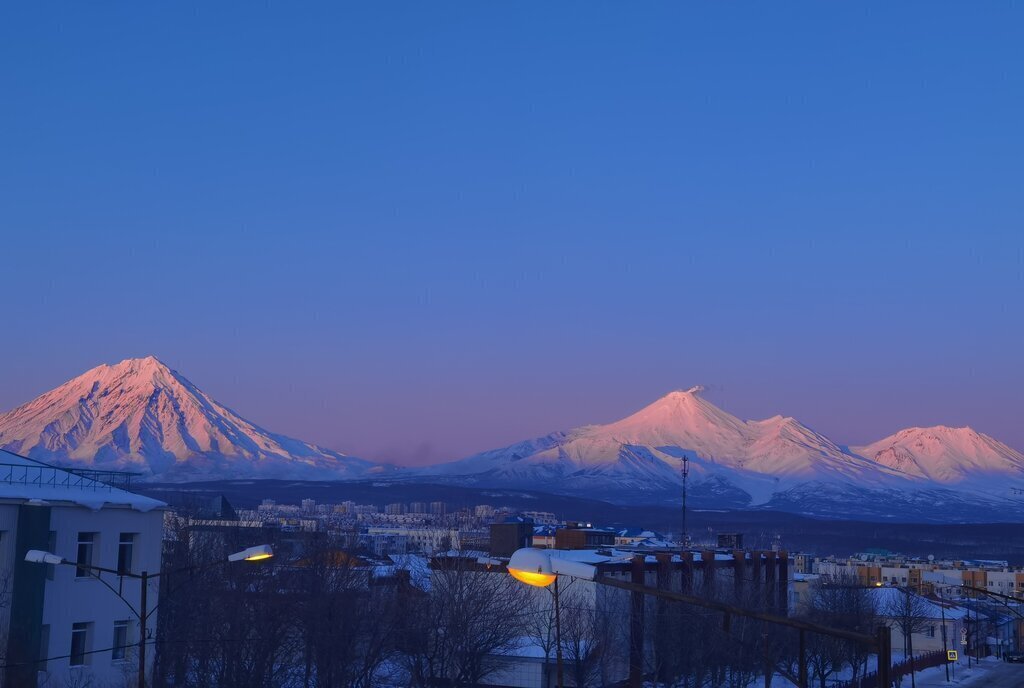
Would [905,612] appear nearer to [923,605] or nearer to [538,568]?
[923,605]

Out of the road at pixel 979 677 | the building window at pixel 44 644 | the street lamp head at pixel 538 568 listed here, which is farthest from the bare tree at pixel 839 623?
the street lamp head at pixel 538 568

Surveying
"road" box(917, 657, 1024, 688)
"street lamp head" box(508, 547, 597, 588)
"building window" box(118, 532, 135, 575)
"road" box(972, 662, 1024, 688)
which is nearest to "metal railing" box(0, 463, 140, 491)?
"building window" box(118, 532, 135, 575)

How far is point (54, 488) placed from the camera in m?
37.1

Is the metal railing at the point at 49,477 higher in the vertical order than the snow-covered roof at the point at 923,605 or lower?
higher

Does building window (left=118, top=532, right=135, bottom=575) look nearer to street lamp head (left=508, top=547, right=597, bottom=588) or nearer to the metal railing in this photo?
the metal railing

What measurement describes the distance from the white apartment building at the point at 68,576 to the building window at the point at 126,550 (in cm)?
3

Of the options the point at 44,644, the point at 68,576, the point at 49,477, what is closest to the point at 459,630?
the point at 49,477

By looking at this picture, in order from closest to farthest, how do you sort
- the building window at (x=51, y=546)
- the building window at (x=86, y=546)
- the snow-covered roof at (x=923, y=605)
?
the building window at (x=51, y=546)
the building window at (x=86, y=546)
the snow-covered roof at (x=923, y=605)

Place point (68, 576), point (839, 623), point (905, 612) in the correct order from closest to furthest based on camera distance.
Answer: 1. point (68, 576)
2. point (839, 623)
3. point (905, 612)

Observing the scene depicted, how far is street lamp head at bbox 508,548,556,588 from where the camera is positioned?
49.4 ft

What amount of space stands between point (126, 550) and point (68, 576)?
256cm

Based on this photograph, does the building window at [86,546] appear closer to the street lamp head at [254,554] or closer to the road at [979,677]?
the street lamp head at [254,554]

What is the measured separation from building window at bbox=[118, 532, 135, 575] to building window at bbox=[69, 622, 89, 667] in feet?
6.90

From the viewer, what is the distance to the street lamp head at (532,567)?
49.4 ft
